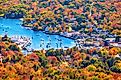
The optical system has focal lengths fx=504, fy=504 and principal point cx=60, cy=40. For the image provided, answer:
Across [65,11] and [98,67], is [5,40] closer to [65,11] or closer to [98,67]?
[98,67]

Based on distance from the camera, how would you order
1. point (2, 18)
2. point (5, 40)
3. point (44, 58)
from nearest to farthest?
1. point (44, 58)
2. point (5, 40)
3. point (2, 18)

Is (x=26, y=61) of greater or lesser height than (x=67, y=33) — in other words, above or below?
above

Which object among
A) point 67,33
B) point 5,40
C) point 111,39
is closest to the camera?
point 5,40

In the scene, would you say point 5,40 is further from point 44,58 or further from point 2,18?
point 2,18

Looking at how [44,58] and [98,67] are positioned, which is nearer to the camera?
[98,67]

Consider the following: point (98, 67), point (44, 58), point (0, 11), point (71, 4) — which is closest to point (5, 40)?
point (44, 58)

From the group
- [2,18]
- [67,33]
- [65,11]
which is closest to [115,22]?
[67,33]
